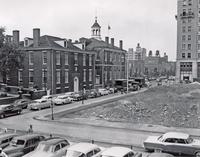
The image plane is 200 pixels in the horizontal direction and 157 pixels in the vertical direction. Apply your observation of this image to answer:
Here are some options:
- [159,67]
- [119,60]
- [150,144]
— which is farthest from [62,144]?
[159,67]

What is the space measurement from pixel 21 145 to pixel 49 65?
33909 mm

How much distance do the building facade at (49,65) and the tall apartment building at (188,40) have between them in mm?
46577

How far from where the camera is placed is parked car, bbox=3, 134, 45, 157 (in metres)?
17.1

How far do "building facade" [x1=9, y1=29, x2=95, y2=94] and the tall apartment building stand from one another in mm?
46577

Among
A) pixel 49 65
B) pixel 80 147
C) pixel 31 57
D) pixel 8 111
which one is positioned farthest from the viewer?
pixel 31 57

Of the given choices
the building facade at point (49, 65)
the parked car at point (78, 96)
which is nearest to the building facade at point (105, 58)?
the building facade at point (49, 65)

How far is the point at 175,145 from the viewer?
18984 mm

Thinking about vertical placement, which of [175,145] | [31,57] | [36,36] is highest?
[36,36]

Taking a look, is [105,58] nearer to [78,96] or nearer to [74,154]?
[78,96]

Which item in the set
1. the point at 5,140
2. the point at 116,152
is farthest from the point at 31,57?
the point at 116,152

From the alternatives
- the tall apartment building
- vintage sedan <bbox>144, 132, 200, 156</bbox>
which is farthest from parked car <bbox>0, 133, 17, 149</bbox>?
the tall apartment building

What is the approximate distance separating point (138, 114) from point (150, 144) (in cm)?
1433

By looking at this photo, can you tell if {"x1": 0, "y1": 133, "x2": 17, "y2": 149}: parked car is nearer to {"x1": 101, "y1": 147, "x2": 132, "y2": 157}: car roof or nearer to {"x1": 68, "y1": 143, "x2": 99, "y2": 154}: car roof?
{"x1": 68, "y1": 143, "x2": 99, "y2": 154}: car roof

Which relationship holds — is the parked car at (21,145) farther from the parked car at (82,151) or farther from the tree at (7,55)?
the tree at (7,55)
